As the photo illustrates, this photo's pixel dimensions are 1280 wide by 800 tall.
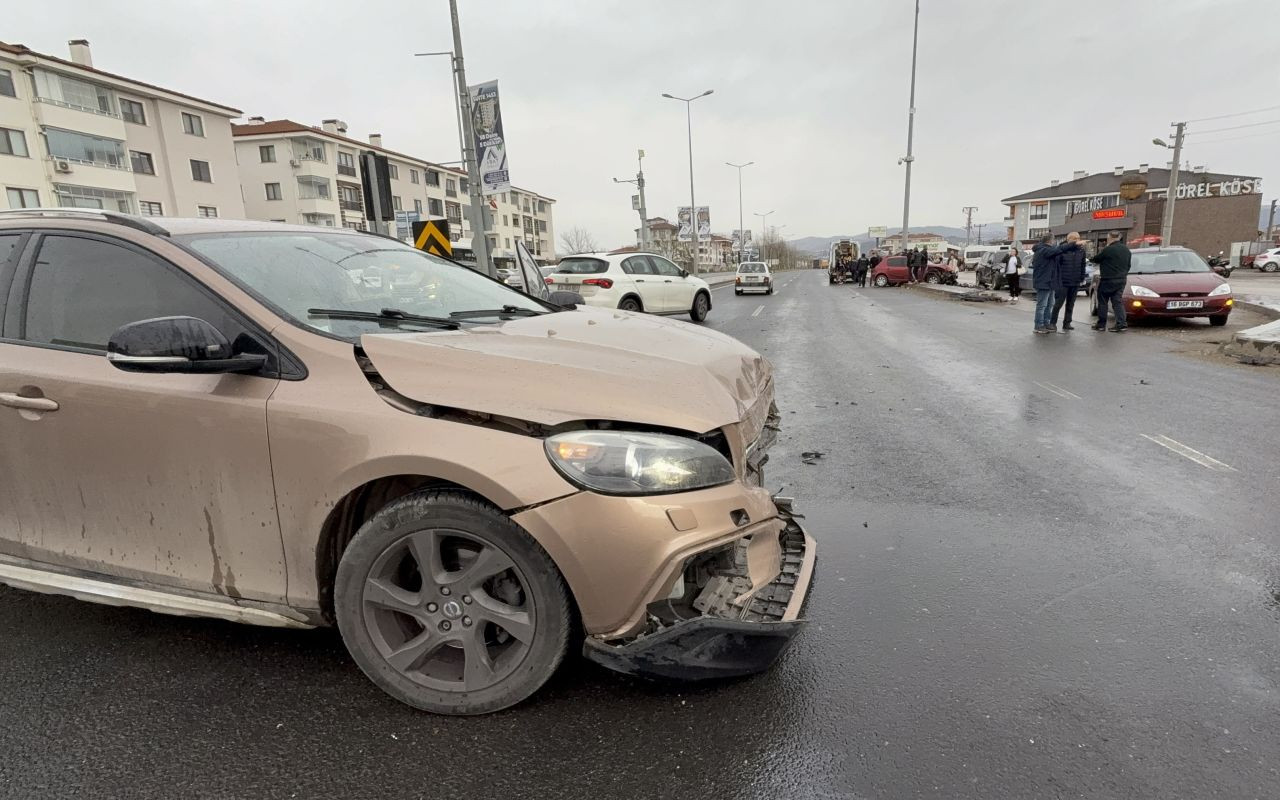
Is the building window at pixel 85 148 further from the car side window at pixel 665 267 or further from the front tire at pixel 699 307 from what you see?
the front tire at pixel 699 307

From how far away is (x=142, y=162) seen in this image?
41000mm

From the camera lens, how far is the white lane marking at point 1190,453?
4.80 metres

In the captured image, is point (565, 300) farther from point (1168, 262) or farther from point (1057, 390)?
point (1168, 262)

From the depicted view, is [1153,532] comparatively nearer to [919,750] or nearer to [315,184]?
[919,750]

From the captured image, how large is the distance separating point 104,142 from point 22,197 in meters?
5.51

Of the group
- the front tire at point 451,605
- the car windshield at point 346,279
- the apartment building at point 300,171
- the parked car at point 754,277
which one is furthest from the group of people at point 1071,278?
the apartment building at point 300,171


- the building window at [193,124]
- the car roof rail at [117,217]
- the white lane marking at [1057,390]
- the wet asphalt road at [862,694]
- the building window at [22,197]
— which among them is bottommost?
the white lane marking at [1057,390]

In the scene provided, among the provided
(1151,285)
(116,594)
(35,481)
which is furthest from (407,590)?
(1151,285)

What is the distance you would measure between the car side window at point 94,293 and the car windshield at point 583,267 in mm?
11980

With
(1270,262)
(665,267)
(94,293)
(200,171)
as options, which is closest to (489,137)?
(665,267)

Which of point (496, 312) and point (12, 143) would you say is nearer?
point (496, 312)

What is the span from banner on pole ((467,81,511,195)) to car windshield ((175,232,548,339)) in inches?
467

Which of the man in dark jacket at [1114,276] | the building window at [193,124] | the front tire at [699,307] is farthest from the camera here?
the building window at [193,124]

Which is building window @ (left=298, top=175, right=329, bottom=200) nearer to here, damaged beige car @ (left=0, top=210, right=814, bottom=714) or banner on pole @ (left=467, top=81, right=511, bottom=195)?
banner on pole @ (left=467, top=81, right=511, bottom=195)
